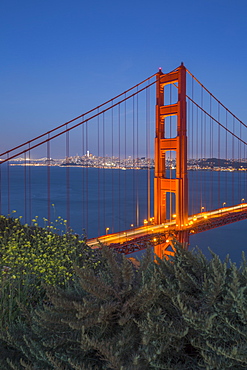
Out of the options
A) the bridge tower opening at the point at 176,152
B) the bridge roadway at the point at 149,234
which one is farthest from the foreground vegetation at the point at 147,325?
the bridge tower opening at the point at 176,152

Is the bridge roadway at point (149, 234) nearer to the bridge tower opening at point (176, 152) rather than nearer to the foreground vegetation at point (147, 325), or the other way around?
the bridge tower opening at point (176, 152)

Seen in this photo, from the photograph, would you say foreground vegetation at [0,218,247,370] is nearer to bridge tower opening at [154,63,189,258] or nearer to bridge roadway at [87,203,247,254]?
bridge roadway at [87,203,247,254]

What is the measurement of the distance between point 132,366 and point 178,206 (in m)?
12.4

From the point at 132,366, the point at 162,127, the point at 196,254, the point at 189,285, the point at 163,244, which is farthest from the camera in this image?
the point at 162,127

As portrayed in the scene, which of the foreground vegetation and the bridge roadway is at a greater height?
the foreground vegetation

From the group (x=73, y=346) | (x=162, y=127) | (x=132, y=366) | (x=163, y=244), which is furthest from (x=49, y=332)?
(x=162, y=127)

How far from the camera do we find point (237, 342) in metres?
1.70

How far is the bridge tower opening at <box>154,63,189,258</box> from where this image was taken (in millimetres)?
13781

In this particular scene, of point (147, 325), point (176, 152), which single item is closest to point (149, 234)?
point (176, 152)

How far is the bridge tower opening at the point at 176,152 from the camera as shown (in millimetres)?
13781

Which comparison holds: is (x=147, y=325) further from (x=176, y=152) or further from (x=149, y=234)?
(x=176, y=152)

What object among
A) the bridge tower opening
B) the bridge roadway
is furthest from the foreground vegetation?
the bridge tower opening

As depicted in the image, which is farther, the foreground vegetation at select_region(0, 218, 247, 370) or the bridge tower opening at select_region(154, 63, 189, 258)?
the bridge tower opening at select_region(154, 63, 189, 258)

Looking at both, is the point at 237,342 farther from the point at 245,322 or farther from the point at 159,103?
the point at 159,103
